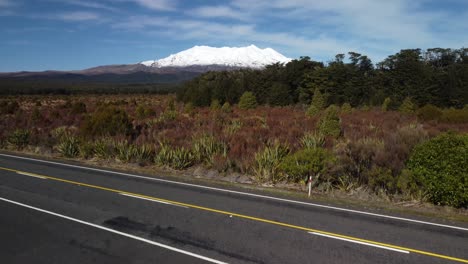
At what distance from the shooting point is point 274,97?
58500 millimetres

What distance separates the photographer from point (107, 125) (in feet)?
77.9

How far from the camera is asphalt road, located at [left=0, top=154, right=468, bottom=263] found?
6914 mm

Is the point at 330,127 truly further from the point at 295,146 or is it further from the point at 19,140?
the point at 19,140

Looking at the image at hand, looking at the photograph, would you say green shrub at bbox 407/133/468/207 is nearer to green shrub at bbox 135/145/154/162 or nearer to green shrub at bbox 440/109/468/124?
green shrub at bbox 135/145/154/162

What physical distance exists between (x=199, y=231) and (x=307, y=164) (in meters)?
6.24

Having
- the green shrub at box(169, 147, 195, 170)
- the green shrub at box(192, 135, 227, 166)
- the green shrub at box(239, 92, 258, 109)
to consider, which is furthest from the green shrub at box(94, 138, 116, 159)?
the green shrub at box(239, 92, 258, 109)

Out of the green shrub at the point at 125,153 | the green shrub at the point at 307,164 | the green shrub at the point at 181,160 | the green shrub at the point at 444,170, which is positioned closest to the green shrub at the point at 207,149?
the green shrub at the point at 181,160

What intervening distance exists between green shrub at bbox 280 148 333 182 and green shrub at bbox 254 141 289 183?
2.54ft

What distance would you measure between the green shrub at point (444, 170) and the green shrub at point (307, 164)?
3.09 m

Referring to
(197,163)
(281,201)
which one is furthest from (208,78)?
(281,201)

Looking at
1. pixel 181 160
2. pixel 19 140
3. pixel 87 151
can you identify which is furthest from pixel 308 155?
pixel 19 140

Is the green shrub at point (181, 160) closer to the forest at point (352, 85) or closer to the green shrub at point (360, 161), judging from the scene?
the green shrub at point (360, 161)

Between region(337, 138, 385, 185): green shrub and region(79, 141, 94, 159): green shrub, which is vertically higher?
region(337, 138, 385, 185): green shrub

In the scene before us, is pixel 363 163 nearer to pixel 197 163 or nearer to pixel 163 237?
pixel 197 163
